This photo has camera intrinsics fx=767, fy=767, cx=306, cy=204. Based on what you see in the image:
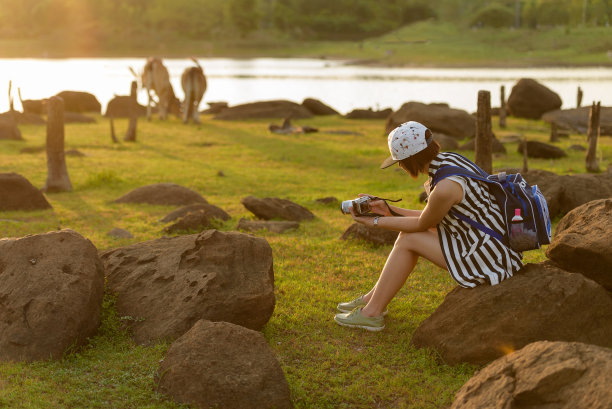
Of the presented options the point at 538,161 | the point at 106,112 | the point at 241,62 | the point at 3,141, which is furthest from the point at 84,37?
the point at 538,161

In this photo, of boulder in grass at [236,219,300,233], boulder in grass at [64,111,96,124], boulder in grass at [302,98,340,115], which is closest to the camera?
boulder in grass at [236,219,300,233]

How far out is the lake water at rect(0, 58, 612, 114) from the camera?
4703 centimetres

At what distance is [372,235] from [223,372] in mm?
5116

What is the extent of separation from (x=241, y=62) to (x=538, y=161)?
77406mm

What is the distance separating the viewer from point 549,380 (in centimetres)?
441

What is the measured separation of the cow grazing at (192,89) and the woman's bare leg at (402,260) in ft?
84.7

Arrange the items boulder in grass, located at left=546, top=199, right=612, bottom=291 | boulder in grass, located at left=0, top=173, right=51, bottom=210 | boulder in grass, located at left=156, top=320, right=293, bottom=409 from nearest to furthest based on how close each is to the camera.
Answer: boulder in grass, located at left=156, top=320, right=293, bottom=409, boulder in grass, located at left=546, top=199, right=612, bottom=291, boulder in grass, located at left=0, top=173, right=51, bottom=210

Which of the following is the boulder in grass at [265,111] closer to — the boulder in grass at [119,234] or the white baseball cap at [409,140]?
the boulder in grass at [119,234]

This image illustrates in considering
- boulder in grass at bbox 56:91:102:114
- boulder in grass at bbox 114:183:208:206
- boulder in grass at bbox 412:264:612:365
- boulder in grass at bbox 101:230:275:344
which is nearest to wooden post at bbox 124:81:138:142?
boulder in grass at bbox 114:183:208:206

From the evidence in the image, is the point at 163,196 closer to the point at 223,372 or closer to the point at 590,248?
the point at 223,372

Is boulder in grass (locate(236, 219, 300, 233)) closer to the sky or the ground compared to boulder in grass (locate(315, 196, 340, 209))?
closer to the sky

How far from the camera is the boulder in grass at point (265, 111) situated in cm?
3450

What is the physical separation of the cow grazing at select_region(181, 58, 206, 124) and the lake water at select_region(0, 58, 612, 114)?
10.9 feet

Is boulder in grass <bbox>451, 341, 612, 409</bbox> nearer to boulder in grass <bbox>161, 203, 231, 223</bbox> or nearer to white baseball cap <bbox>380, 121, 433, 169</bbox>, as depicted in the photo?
white baseball cap <bbox>380, 121, 433, 169</bbox>
